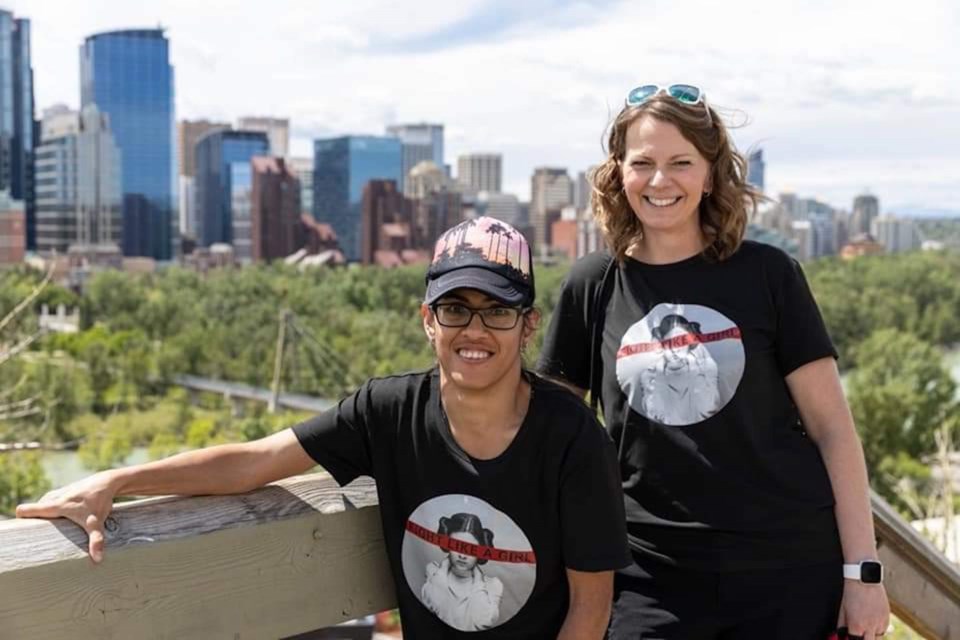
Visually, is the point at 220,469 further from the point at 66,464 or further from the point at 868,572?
the point at 66,464

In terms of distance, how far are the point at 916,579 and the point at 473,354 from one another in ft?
3.59

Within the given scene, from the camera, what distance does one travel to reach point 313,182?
7075 centimetres

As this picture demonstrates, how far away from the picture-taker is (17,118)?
188 ft

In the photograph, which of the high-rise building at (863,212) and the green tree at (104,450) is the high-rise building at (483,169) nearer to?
the high-rise building at (863,212)

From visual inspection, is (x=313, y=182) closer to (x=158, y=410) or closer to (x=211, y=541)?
(x=158, y=410)

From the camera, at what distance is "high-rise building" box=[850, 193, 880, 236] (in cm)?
8485

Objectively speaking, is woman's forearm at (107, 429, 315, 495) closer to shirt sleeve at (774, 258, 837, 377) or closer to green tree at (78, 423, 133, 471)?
shirt sleeve at (774, 258, 837, 377)

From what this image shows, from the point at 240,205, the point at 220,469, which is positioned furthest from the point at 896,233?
the point at 220,469

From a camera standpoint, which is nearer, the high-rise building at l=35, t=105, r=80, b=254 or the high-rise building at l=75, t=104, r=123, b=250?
the high-rise building at l=35, t=105, r=80, b=254

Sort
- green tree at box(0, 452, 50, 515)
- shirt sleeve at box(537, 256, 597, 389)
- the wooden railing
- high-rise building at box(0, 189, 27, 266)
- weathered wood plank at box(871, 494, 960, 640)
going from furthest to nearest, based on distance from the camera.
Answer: high-rise building at box(0, 189, 27, 266) → green tree at box(0, 452, 50, 515) → weathered wood plank at box(871, 494, 960, 640) → shirt sleeve at box(537, 256, 597, 389) → the wooden railing

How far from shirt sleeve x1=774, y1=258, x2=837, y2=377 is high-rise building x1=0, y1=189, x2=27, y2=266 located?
129 feet

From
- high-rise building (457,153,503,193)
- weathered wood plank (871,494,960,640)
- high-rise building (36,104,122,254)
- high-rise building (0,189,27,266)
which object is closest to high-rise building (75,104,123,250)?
high-rise building (36,104,122,254)

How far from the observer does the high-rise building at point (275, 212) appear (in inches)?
2264

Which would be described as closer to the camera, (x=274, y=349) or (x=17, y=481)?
(x=17, y=481)
